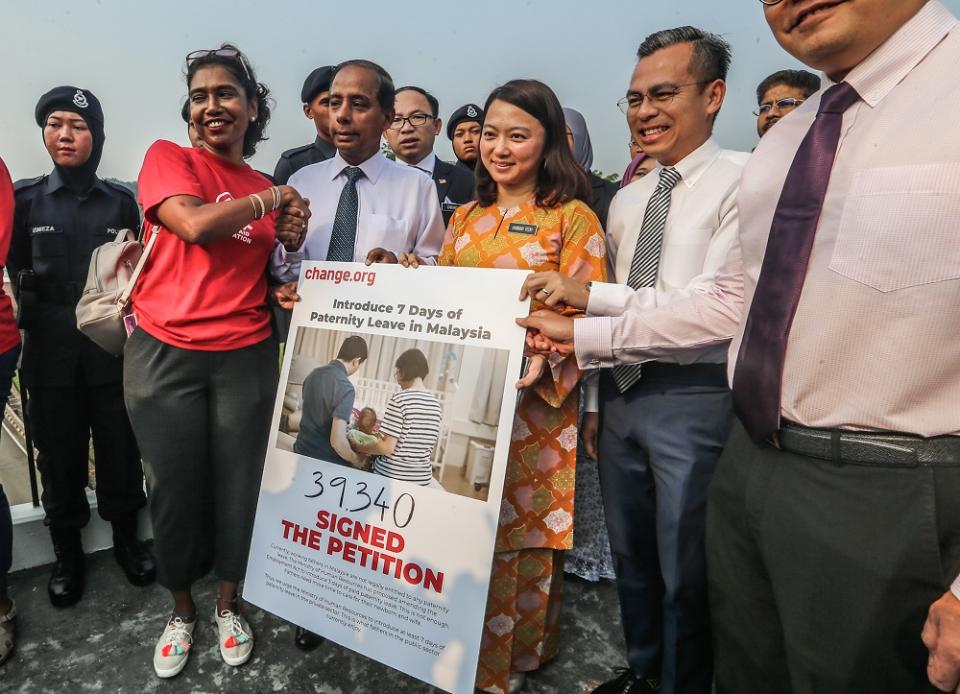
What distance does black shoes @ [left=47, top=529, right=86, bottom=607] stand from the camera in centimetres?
243

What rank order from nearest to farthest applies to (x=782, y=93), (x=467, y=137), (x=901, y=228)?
(x=901, y=228) < (x=782, y=93) < (x=467, y=137)

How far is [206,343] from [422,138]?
8.48ft

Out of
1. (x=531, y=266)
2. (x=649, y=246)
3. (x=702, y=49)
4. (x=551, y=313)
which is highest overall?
(x=702, y=49)

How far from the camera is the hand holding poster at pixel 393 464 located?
5.10 ft

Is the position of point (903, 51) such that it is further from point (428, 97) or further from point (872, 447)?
point (428, 97)

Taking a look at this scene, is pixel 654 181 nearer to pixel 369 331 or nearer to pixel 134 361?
pixel 369 331

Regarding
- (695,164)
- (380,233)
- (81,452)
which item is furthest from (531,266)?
(81,452)

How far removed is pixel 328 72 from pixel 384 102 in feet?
5.70

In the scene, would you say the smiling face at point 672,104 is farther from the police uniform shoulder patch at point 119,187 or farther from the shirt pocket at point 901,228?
the police uniform shoulder patch at point 119,187

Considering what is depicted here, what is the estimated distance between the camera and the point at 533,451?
1875 millimetres

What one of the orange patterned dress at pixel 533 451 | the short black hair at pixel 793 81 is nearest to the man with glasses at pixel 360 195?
the orange patterned dress at pixel 533 451

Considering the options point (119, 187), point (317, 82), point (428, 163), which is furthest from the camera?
point (428, 163)

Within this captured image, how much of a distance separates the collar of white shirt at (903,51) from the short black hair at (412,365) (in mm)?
1221

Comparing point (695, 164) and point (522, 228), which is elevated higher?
point (695, 164)
